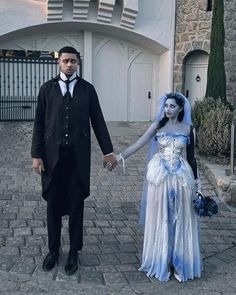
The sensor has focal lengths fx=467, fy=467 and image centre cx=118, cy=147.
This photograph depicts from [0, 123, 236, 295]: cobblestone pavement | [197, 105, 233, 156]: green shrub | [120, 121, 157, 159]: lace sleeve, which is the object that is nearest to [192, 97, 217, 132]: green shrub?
[197, 105, 233, 156]: green shrub

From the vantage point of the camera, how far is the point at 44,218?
5684mm

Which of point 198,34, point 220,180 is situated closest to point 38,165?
point 220,180

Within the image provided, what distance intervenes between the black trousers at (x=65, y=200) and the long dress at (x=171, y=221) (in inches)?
24.8

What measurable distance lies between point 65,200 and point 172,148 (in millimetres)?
1094

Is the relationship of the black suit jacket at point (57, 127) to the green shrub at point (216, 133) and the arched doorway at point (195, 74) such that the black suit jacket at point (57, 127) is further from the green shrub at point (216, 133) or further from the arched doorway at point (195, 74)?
the arched doorway at point (195, 74)

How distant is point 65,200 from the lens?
14.2 ft

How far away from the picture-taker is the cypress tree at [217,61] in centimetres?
1042

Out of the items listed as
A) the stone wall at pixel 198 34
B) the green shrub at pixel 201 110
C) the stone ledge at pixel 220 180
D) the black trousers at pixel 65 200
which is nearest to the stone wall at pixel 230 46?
the stone wall at pixel 198 34

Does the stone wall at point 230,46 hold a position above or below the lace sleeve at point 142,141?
above

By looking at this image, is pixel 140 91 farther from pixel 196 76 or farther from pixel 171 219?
pixel 171 219

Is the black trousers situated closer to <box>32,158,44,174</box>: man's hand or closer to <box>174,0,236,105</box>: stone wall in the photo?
<box>32,158,44,174</box>: man's hand

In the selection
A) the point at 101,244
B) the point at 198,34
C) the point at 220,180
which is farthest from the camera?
the point at 198,34

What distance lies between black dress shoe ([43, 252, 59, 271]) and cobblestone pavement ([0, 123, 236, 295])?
53 mm

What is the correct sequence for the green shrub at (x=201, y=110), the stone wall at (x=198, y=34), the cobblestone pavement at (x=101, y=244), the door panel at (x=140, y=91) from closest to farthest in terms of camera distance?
the cobblestone pavement at (x=101, y=244)
the green shrub at (x=201, y=110)
the stone wall at (x=198, y=34)
the door panel at (x=140, y=91)
